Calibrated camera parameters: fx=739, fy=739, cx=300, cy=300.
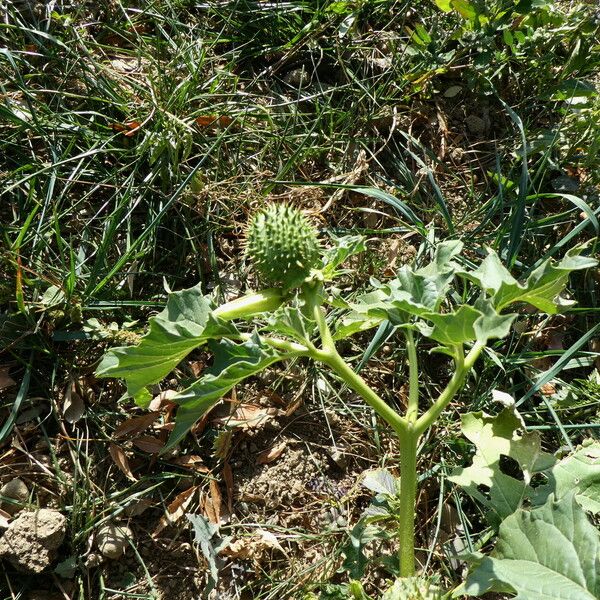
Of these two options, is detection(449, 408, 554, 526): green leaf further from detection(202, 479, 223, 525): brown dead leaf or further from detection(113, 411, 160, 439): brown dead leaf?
detection(113, 411, 160, 439): brown dead leaf

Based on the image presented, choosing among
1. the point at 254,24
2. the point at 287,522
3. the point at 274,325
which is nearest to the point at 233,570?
the point at 287,522

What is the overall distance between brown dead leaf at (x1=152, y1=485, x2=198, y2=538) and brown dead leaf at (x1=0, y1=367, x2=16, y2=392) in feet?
2.09

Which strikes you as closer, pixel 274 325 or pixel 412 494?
pixel 274 325

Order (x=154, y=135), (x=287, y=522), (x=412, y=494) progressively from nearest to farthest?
(x=412, y=494)
(x=287, y=522)
(x=154, y=135)

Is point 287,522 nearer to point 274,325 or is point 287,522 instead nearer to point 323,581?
point 323,581

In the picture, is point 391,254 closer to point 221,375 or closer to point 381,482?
point 381,482

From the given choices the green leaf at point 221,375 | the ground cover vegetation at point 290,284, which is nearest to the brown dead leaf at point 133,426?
the ground cover vegetation at point 290,284

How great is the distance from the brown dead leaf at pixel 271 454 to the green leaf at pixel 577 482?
32.9 inches

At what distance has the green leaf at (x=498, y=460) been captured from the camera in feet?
6.43

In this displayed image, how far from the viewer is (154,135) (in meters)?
2.62

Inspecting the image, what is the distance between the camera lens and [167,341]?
172 cm

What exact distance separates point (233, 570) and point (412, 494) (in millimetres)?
691

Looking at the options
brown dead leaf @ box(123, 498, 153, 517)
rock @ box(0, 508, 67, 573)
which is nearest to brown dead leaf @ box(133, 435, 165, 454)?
brown dead leaf @ box(123, 498, 153, 517)

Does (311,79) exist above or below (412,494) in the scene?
above
